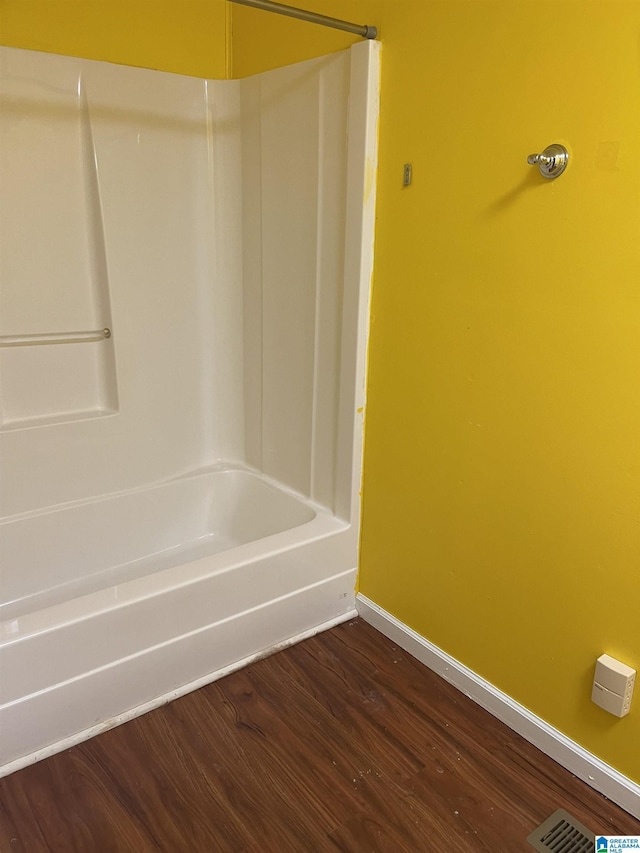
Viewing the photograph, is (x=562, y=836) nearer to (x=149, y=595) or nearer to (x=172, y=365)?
(x=149, y=595)

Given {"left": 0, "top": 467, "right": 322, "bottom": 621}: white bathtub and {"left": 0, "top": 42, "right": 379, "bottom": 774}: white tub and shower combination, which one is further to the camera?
{"left": 0, "top": 467, "right": 322, "bottom": 621}: white bathtub

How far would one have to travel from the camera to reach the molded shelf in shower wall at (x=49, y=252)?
190cm

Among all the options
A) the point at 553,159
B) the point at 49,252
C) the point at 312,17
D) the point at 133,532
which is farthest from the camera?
the point at 133,532

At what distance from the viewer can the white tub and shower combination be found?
1.76 m

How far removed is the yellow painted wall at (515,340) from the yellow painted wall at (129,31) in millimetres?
393

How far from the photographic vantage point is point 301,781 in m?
1.55

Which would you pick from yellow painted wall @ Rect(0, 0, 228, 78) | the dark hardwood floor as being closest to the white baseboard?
the dark hardwood floor

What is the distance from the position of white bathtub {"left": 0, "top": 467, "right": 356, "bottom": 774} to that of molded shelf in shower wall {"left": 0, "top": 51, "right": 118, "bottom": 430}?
42cm

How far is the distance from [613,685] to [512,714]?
37 cm

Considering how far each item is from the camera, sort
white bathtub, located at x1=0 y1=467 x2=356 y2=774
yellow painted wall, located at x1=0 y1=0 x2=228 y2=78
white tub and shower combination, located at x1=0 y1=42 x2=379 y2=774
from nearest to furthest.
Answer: white bathtub, located at x1=0 y1=467 x2=356 y2=774, white tub and shower combination, located at x1=0 y1=42 x2=379 y2=774, yellow painted wall, located at x1=0 y1=0 x2=228 y2=78

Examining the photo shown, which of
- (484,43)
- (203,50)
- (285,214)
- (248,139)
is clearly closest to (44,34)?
(203,50)

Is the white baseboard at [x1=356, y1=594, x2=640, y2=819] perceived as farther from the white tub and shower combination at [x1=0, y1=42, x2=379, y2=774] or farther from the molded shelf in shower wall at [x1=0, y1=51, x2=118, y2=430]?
the molded shelf in shower wall at [x1=0, y1=51, x2=118, y2=430]

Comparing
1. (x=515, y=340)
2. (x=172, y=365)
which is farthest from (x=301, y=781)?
(x=172, y=365)

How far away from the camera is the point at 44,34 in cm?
189
